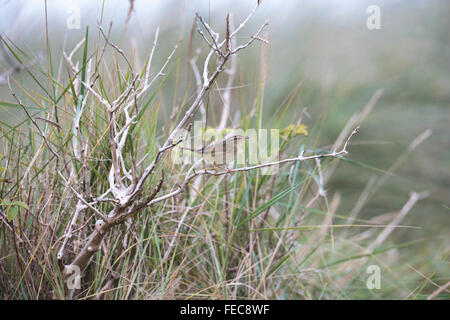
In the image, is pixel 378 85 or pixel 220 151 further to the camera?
pixel 378 85

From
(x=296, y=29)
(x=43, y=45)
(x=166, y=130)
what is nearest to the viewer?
(x=166, y=130)

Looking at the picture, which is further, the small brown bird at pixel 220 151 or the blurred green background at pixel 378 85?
the blurred green background at pixel 378 85

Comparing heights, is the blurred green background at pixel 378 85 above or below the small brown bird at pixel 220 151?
above

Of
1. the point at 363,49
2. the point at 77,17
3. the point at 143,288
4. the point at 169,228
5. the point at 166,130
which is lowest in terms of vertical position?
the point at 143,288

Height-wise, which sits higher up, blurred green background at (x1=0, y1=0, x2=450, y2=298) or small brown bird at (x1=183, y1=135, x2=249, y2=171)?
blurred green background at (x1=0, y1=0, x2=450, y2=298)

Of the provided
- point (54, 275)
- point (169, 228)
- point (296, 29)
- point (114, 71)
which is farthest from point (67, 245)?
point (296, 29)

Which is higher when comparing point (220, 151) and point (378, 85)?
point (378, 85)

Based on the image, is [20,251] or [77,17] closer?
[20,251]

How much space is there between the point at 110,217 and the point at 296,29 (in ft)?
6.90

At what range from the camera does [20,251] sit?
65 centimetres

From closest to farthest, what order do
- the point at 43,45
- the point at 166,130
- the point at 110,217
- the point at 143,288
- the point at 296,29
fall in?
the point at 110,217 → the point at 143,288 → the point at 166,130 → the point at 43,45 → the point at 296,29

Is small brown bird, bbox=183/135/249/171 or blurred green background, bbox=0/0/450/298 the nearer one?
small brown bird, bbox=183/135/249/171

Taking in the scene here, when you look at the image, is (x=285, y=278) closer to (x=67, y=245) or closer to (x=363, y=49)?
(x=67, y=245)

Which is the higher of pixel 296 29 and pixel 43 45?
pixel 296 29
